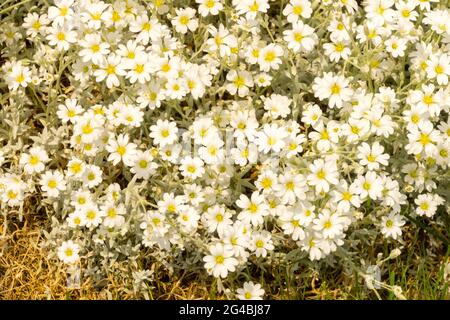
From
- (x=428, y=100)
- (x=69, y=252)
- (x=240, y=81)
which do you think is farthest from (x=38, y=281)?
(x=428, y=100)

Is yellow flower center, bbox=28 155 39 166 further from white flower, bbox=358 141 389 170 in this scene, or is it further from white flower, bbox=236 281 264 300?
white flower, bbox=358 141 389 170

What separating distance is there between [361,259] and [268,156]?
0.82 meters

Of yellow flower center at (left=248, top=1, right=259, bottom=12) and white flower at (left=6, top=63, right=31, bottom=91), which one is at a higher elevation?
yellow flower center at (left=248, top=1, right=259, bottom=12)

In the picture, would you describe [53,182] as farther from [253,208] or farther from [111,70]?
[253,208]

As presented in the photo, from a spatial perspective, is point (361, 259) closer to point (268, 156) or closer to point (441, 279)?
point (441, 279)

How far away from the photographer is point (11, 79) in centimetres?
539

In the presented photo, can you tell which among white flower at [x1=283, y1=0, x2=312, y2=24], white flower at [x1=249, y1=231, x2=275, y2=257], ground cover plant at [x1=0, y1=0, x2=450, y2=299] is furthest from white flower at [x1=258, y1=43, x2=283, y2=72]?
white flower at [x1=249, y1=231, x2=275, y2=257]

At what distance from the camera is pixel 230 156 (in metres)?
5.09

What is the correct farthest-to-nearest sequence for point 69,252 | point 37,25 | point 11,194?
point 37,25
point 11,194
point 69,252

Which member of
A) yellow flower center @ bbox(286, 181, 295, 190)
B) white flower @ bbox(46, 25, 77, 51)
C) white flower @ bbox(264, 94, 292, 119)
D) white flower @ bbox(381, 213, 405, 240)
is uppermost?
white flower @ bbox(46, 25, 77, 51)

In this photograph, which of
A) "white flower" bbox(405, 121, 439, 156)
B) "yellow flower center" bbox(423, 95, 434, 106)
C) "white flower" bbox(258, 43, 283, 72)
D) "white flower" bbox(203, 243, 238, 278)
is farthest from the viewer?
"white flower" bbox(258, 43, 283, 72)

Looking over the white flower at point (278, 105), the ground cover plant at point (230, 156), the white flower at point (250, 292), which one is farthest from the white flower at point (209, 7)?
the white flower at point (250, 292)

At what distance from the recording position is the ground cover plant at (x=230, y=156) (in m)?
4.91

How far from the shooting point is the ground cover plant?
4914 mm
